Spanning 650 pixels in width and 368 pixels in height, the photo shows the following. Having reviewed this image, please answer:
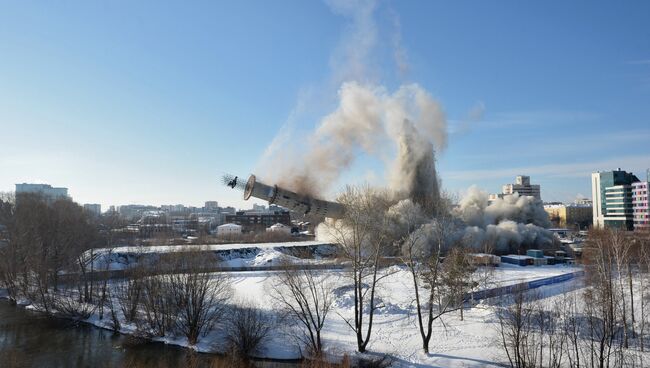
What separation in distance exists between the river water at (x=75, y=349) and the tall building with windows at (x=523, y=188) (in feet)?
460

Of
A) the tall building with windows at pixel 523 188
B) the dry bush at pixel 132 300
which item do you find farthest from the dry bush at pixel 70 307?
the tall building with windows at pixel 523 188

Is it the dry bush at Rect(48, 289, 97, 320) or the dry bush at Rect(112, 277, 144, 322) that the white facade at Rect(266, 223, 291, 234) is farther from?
the dry bush at Rect(112, 277, 144, 322)

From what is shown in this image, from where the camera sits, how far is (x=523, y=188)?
506ft

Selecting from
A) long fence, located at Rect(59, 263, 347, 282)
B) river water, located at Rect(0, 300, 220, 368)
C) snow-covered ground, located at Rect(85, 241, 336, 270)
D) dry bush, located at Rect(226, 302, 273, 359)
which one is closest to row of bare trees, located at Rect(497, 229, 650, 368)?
long fence, located at Rect(59, 263, 347, 282)

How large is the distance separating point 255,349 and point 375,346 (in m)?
5.99

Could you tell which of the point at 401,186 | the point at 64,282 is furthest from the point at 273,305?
the point at 401,186

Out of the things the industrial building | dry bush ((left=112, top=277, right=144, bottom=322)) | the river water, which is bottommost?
the river water

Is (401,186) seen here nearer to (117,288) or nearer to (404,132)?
(404,132)

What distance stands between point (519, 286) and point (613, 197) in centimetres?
7999

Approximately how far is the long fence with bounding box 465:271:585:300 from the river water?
1552 centimetres

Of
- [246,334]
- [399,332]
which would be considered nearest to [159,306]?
[246,334]

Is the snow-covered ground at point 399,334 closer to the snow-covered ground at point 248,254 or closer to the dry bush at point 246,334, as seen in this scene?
the dry bush at point 246,334

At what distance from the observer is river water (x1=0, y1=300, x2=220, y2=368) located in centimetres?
2209

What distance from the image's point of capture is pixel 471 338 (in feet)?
74.9
